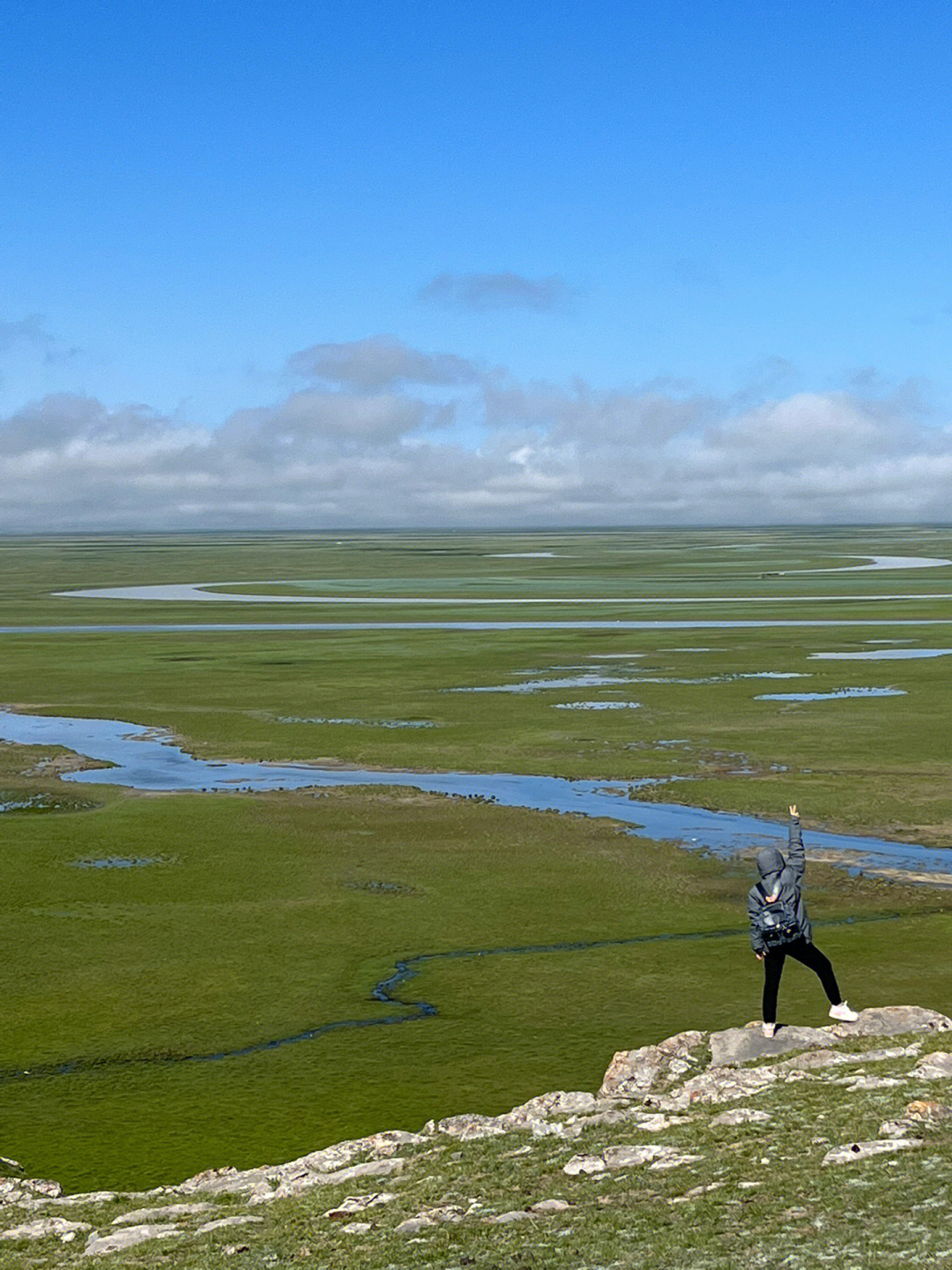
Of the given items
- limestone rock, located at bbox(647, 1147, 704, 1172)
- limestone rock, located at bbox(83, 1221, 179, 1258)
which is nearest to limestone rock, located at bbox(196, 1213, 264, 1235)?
limestone rock, located at bbox(83, 1221, 179, 1258)

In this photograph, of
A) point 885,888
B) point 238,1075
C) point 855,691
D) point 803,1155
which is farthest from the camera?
point 855,691

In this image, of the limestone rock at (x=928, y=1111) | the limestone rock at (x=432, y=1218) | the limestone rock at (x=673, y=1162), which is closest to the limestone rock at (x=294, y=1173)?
the limestone rock at (x=432, y=1218)

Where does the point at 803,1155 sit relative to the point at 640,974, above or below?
above

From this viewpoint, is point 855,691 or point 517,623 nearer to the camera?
point 855,691

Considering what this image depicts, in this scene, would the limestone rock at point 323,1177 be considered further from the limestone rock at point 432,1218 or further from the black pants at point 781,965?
the black pants at point 781,965

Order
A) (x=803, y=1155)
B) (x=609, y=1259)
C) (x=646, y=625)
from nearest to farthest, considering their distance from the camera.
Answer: (x=609, y=1259) → (x=803, y=1155) → (x=646, y=625)

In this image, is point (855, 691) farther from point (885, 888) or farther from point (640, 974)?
point (640, 974)

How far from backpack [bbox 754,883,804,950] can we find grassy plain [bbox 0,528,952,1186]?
4134mm

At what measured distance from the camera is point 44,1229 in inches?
549

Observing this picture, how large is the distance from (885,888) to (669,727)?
75.2ft

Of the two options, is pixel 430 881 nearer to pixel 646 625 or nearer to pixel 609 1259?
pixel 609 1259

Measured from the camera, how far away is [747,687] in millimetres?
64562

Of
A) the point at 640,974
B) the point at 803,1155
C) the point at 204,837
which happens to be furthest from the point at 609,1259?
the point at 204,837

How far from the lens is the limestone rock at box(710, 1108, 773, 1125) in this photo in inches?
572
